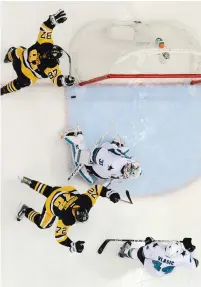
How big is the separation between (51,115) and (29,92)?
4.8 inches

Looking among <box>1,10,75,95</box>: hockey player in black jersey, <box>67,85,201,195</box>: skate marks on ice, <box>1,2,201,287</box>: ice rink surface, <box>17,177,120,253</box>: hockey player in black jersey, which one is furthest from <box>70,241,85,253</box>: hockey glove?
<box>1,10,75,95</box>: hockey player in black jersey

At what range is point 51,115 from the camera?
5.67 feet

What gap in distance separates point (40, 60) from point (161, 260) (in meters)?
0.80

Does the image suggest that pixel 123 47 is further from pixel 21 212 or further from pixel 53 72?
pixel 21 212

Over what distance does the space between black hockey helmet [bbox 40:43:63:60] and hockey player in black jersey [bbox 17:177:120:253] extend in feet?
1.43

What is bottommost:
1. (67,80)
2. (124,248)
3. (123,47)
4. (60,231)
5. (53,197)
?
(124,248)

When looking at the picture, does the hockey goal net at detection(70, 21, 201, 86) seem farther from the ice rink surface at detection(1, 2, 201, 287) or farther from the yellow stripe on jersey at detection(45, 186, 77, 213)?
the yellow stripe on jersey at detection(45, 186, 77, 213)

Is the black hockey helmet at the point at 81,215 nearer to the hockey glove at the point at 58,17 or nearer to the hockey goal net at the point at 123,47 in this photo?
the hockey goal net at the point at 123,47

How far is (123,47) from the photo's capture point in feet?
5.82

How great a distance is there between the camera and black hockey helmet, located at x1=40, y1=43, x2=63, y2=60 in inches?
57.8

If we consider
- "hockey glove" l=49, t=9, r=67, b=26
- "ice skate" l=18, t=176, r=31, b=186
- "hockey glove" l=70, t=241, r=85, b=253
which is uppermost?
"hockey glove" l=49, t=9, r=67, b=26

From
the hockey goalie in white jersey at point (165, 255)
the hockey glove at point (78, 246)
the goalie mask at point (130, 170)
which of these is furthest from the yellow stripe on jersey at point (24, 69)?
the hockey goalie in white jersey at point (165, 255)

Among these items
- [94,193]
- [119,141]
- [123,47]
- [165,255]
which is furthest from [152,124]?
[165,255]

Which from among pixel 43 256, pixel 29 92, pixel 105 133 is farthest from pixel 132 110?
pixel 43 256
